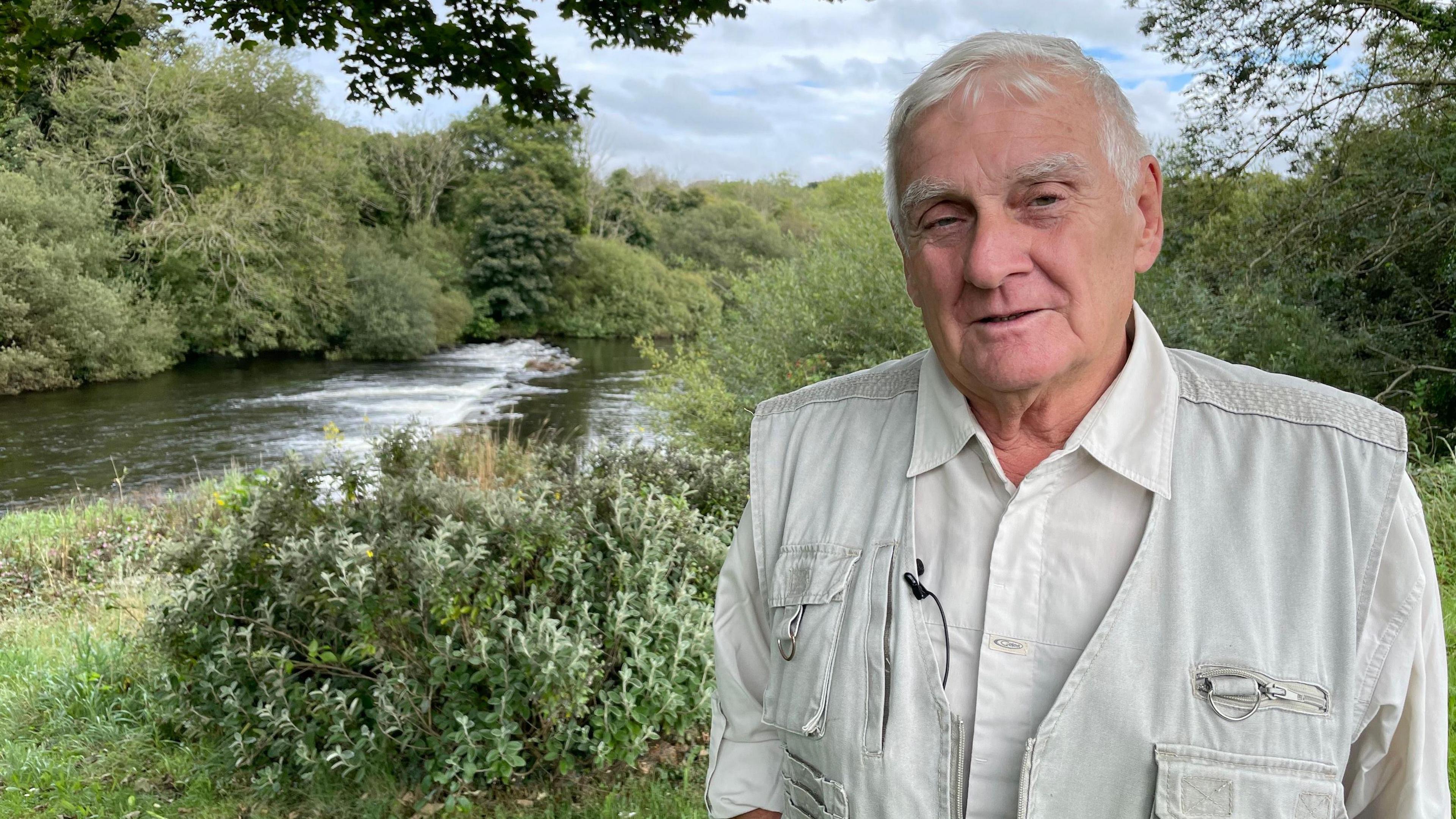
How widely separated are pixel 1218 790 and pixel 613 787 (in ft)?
9.10

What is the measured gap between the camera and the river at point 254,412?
15086mm

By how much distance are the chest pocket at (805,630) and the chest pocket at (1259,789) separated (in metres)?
0.48

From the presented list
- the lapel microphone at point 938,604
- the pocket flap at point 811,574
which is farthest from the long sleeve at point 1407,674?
the pocket flap at point 811,574

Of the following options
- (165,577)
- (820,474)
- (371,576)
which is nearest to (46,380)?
(165,577)

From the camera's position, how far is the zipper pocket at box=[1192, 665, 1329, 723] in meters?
1.12

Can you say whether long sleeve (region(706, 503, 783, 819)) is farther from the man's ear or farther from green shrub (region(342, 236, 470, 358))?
green shrub (region(342, 236, 470, 358))

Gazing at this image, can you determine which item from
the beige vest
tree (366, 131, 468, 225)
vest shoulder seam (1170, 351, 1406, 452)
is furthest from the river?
tree (366, 131, 468, 225)

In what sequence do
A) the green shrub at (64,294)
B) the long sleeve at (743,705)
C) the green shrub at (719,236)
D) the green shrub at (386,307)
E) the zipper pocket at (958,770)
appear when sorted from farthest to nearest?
1. the green shrub at (719,236)
2. the green shrub at (386,307)
3. the green shrub at (64,294)
4. the long sleeve at (743,705)
5. the zipper pocket at (958,770)

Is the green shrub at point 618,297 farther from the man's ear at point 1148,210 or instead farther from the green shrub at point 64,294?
the man's ear at point 1148,210

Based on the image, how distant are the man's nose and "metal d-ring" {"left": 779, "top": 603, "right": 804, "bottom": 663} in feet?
1.83

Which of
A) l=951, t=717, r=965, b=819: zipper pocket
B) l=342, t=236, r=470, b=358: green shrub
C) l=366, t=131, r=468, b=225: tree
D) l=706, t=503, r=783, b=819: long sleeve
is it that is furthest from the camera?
l=366, t=131, r=468, b=225: tree

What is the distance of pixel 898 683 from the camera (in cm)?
129

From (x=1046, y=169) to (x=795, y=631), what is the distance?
773mm

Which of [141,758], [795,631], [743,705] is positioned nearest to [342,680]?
[141,758]
